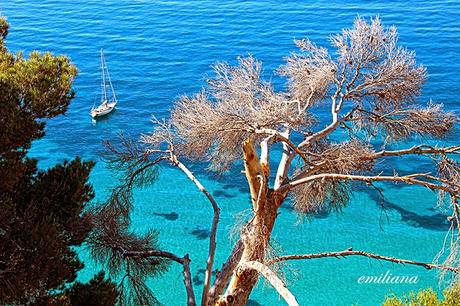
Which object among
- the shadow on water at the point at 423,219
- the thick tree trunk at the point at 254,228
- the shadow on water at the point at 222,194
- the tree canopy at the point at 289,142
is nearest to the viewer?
the thick tree trunk at the point at 254,228

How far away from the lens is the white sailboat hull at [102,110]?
17391 millimetres

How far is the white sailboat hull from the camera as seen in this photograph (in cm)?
1739

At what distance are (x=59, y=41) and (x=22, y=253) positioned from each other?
20.6m

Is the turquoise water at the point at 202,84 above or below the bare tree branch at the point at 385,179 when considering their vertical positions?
above

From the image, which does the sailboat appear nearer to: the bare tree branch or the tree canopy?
the tree canopy

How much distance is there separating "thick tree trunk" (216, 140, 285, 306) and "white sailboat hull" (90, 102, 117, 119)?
1116 centimetres

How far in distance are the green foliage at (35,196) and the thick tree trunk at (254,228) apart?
5.68 ft

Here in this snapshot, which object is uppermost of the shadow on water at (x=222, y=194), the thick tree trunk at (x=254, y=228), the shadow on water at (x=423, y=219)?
the shadow on water at (x=222, y=194)

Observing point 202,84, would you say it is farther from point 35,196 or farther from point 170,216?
point 35,196

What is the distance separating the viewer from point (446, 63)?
20.8 metres

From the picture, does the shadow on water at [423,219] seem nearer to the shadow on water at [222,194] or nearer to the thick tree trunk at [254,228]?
the shadow on water at [222,194]

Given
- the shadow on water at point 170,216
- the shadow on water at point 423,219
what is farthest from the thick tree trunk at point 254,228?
the shadow on water at point 170,216

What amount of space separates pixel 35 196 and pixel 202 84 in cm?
1444

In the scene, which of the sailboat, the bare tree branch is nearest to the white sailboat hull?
the sailboat
